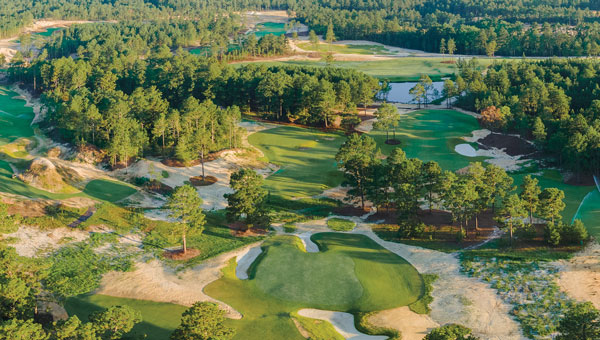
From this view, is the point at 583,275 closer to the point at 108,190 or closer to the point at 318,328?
the point at 318,328

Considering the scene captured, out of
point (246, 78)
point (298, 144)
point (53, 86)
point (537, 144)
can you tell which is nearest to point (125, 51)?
point (53, 86)

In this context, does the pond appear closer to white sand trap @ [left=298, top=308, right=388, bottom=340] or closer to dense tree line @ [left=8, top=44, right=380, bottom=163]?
dense tree line @ [left=8, top=44, right=380, bottom=163]

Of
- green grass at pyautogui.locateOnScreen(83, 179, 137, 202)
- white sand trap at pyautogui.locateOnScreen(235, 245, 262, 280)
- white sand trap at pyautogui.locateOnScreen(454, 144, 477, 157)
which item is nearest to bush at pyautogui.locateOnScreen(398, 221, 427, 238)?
white sand trap at pyautogui.locateOnScreen(235, 245, 262, 280)

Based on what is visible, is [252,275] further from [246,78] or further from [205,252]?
[246,78]

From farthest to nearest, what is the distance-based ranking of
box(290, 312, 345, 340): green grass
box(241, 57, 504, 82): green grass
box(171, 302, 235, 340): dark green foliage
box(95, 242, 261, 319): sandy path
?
1. box(241, 57, 504, 82): green grass
2. box(95, 242, 261, 319): sandy path
3. box(290, 312, 345, 340): green grass
4. box(171, 302, 235, 340): dark green foliage

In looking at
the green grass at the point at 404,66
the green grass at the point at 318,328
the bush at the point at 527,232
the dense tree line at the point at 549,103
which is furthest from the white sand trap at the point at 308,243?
the green grass at the point at 404,66

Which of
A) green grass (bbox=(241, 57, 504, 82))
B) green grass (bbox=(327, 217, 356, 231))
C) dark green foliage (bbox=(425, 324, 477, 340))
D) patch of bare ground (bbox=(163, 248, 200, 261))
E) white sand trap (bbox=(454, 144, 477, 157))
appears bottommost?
patch of bare ground (bbox=(163, 248, 200, 261))

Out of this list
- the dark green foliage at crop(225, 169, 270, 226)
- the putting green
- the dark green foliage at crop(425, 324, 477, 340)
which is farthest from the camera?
the putting green
